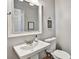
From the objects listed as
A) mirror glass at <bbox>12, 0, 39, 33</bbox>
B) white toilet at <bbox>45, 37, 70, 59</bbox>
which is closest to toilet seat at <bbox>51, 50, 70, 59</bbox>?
→ white toilet at <bbox>45, 37, 70, 59</bbox>

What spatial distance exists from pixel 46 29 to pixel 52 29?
0.37ft

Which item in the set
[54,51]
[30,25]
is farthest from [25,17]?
[54,51]

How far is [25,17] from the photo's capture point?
164cm

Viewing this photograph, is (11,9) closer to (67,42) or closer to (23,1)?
(23,1)

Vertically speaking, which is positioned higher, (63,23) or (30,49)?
(63,23)

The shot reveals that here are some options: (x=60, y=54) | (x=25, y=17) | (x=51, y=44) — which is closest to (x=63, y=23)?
(x=51, y=44)

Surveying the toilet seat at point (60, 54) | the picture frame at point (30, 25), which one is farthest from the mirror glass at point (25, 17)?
the toilet seat at point (60, 54)

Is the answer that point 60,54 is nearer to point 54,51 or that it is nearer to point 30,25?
point 54,51

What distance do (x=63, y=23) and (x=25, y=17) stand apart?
0.68 metres

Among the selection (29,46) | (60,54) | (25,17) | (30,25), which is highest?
(25,17)

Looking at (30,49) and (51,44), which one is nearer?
(30,49)

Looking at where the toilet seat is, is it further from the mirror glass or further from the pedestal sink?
the mirror glass

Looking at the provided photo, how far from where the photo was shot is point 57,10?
5.96 feet

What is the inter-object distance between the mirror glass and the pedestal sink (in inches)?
10.6
